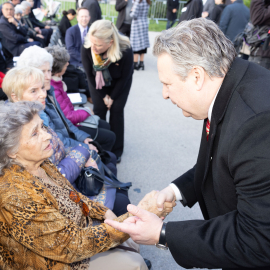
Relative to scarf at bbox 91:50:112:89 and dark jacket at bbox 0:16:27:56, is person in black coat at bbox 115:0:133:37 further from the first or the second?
scarf at bbox 91:50:112:89

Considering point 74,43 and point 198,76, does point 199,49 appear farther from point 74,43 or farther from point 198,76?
point 74,43

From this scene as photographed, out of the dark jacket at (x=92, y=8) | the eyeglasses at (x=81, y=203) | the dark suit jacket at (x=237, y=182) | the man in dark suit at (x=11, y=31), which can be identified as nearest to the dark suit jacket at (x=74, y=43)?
the man in dark suit at (x=11, y=31)

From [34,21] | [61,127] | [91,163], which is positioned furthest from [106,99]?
[34,21]

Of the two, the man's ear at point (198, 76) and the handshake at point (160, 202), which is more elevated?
the man's ear at point (198, 76)

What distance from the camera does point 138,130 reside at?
483 cm

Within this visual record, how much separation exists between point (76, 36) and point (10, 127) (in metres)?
5.29

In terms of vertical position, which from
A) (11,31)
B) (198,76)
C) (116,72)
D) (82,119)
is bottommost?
(82,119)

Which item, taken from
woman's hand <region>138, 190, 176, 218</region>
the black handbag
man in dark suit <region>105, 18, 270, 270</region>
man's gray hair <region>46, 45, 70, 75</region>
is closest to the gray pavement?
the black handbag

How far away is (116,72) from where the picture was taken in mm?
3592

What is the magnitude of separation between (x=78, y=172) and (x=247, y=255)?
169 cm

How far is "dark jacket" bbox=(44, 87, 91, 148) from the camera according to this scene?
2.87 m

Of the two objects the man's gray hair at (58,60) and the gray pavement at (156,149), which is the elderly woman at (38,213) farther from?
the man's gray hair at (58,60)

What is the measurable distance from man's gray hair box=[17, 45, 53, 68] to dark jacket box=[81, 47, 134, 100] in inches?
21.8

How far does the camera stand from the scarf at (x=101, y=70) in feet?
11.3
